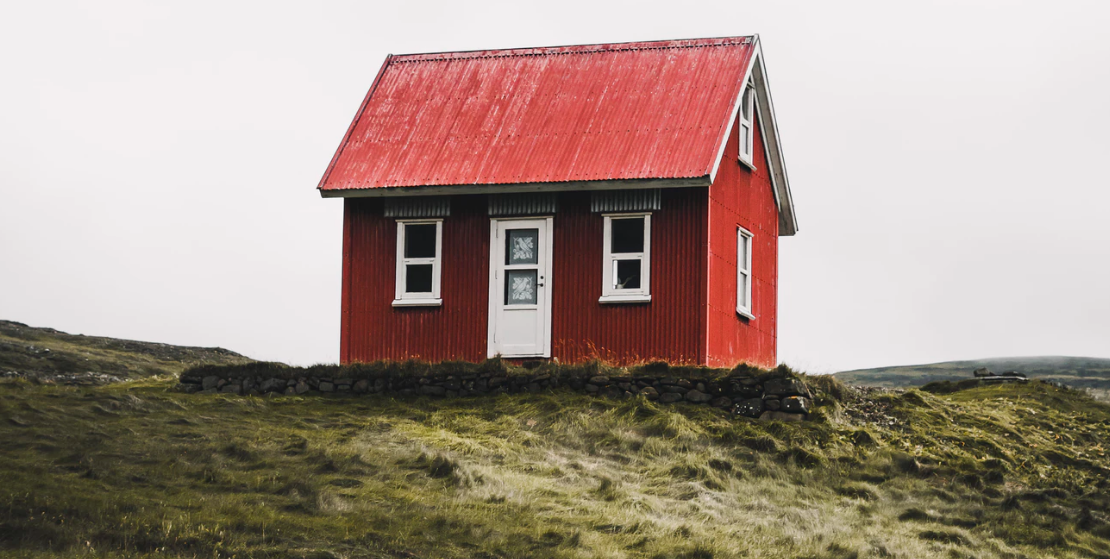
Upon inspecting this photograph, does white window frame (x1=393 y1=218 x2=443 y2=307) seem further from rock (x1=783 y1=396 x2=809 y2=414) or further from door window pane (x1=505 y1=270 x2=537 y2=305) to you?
rock (x1=783 y1=396 x2=809 y2=414)

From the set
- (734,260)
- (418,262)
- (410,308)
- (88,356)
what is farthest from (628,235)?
(88,356)

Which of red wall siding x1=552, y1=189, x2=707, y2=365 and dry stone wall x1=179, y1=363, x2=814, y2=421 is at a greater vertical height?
red wall siding x1=552, y1=189, x2=707, y2=365

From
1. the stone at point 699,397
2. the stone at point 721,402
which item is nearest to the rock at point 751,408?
the stone at point 721,402

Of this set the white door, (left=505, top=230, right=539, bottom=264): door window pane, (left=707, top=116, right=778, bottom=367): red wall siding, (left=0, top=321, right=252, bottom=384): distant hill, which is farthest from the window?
(left=0, top=321, right=252, bottom=384): distant hill

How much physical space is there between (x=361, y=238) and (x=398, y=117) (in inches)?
124

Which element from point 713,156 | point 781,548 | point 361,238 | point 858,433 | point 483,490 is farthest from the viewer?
point 361,238

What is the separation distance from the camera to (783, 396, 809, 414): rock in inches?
902

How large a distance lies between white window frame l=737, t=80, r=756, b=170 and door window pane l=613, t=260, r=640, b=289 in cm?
401

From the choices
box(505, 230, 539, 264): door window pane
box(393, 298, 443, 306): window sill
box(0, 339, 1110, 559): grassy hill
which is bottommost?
box(0, 339, 1110, 559): grassy hill

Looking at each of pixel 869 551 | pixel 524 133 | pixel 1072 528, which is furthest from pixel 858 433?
pixel 524 133

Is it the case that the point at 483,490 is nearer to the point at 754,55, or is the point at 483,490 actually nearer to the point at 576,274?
the point at 576,274

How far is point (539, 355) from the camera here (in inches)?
993

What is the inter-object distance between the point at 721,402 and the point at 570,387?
9.23 feet

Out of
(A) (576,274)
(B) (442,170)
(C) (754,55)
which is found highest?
(C) (754,55)
